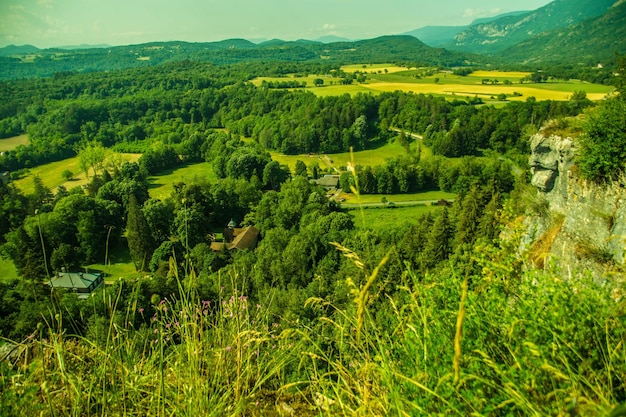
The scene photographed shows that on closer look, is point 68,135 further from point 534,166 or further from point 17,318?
point 534,166

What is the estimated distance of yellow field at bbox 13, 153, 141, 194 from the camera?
199 ft

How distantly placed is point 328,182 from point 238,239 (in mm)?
23956

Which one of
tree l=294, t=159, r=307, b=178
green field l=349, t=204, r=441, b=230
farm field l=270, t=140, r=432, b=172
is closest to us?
green field l=349, t=204, r=441, b=230

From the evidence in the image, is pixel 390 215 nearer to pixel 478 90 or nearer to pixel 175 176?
pixel 175 176

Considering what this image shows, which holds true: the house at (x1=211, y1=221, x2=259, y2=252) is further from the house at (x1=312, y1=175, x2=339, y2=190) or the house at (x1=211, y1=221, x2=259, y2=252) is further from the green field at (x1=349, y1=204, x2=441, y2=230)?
the house at (x1=312, y1=175, x2=339, y2=190)

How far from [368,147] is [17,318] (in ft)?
230

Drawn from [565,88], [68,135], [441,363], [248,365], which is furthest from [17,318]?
[565,88]

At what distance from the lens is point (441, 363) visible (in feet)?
9.63

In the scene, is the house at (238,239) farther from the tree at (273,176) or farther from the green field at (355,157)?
the green field at (355,157)

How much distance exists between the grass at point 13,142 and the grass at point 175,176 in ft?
117

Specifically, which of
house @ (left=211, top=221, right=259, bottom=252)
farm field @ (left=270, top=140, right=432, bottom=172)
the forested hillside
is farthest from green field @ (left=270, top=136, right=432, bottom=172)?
house @ (left=211, top=221, right=259, bottom=252)

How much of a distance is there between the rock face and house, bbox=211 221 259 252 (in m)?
26.2

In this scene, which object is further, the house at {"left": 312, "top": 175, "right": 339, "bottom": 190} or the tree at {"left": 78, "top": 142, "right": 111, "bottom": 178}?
the tree at {"left": 78, "top": 142, "right": 111, "bottom": 178}

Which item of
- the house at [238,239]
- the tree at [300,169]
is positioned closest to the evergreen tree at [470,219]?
the house at [238,239]
